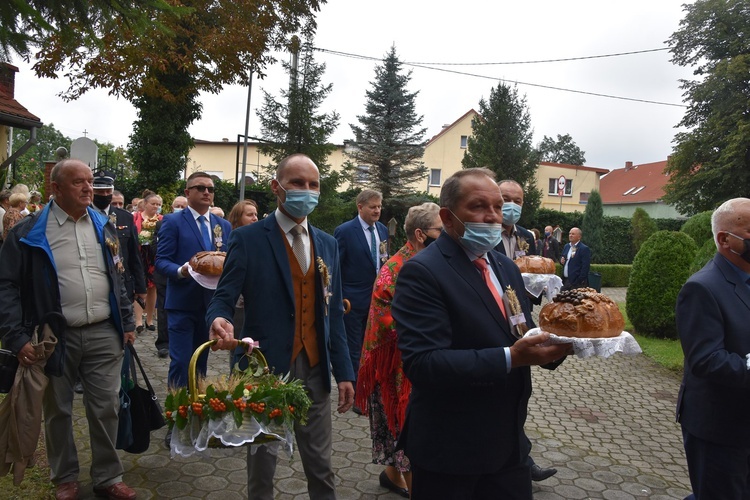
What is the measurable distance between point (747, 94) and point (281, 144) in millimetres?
29843

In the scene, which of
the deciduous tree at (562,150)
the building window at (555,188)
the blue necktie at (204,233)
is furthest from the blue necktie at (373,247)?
the deciduous tree at (562,150)

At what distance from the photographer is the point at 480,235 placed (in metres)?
2.65

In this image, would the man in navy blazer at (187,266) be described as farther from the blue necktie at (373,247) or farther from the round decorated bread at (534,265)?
the round decorated bread at (534,265)

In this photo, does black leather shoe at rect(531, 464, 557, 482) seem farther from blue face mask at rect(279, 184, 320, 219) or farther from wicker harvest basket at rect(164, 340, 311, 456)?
blue face mask at rect(279, 184, 320, 219)

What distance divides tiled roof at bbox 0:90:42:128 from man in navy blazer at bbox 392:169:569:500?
20.3 metres

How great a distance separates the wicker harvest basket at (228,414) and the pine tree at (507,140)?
3345 centimetres

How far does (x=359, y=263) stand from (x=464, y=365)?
4913 millimetres

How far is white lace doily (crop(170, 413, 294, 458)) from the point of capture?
2771mm

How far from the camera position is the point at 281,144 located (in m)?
20.8

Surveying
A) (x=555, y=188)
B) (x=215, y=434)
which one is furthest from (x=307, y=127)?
(x=555, y=188)

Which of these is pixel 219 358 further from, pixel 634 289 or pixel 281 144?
pixel 281 144

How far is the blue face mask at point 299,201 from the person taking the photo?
3.66 m

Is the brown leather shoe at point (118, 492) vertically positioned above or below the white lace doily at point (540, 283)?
below

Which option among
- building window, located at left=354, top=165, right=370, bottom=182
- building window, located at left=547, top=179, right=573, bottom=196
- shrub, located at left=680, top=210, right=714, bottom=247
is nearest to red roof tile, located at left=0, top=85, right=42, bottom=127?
building window, located at left=354, top=165, right=370, bottom=182
